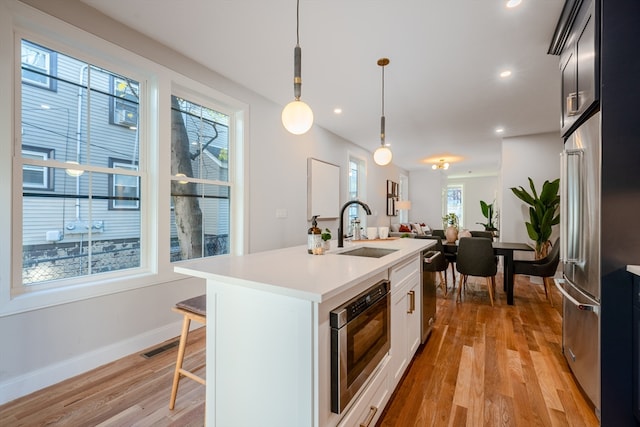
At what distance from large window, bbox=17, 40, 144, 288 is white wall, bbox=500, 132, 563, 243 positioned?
233 inches

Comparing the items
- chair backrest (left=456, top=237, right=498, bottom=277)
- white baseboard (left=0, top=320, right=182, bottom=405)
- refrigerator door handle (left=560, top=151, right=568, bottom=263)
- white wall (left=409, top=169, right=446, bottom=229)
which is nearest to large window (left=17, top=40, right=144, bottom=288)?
white baseboard (left=0, top=320, right=182, bottom=405)

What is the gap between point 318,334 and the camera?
101 cm

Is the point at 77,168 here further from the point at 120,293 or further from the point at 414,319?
the point at 414,319

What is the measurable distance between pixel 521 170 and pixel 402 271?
483 cm

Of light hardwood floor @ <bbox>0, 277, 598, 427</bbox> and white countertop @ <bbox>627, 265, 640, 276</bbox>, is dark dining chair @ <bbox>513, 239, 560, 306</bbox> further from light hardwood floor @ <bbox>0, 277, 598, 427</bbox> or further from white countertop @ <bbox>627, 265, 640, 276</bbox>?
white countertop @ <bbox>627, 265, 640, 276</bbox>

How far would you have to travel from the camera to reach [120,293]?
2203 mm

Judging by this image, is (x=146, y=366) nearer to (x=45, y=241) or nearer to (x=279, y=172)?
(x=45, y=241)

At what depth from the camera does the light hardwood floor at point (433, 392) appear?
1.58 meters

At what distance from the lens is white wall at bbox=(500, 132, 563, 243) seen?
5082 mm

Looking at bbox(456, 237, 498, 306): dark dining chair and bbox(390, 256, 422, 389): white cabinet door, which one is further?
bbox(456, 237, 498, 306): dark dining chair

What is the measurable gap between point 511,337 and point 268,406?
256cm

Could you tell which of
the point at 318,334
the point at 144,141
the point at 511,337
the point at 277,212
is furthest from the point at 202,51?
the point at 511,337

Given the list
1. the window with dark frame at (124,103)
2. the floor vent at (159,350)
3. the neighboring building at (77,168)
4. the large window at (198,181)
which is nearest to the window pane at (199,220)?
the large window at (198,181)

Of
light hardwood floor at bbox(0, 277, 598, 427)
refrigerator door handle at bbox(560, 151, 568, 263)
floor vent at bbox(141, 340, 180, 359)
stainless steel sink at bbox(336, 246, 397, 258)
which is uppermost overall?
refrigerator door handle at bbox(560, 151, 568, 263)
